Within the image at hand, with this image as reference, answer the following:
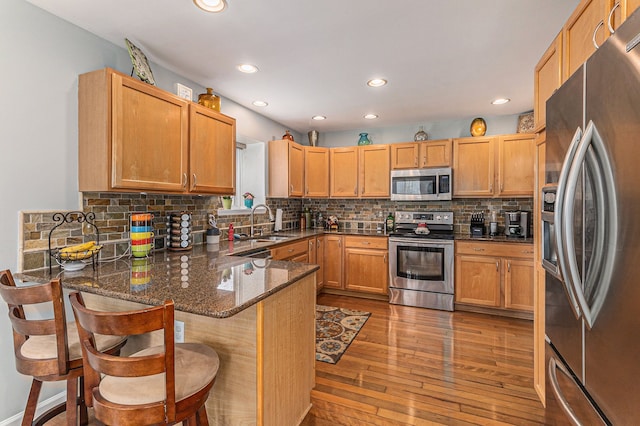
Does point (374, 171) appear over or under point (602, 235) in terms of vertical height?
over

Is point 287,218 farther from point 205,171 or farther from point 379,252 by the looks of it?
point 205,171

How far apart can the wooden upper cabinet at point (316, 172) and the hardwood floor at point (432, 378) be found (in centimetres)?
205

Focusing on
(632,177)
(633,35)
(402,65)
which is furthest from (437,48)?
(632,177)

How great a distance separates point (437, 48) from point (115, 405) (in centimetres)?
278

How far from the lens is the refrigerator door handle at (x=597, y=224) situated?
0.87 metres

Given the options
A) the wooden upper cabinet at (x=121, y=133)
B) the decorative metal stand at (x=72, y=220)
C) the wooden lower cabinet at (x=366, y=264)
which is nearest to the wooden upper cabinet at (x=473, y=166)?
the wooden lower cabinet at (x=366, y=264)

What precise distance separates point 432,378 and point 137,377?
2.03 m

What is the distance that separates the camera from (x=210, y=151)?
267 centimetres

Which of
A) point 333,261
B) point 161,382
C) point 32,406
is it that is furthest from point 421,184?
point 32,406

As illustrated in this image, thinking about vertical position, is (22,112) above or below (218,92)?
below

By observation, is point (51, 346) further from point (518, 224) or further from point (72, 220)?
point (518, 224)

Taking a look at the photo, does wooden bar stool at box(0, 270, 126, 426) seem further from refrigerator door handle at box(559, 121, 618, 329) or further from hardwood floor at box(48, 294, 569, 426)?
refrigerator door handle at box(559, 121, 618, 329)

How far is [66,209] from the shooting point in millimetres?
1972

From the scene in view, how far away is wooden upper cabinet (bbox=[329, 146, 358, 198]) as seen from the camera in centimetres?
453
